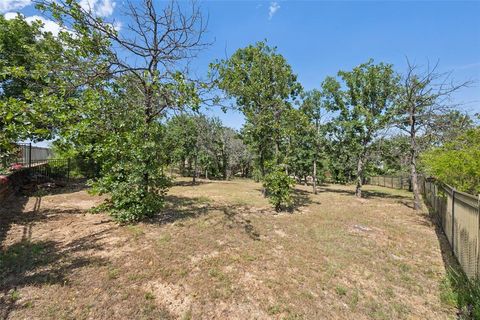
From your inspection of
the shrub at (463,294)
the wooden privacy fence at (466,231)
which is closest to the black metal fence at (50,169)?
the shrub at (463,294)

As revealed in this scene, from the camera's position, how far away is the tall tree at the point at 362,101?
15.1m

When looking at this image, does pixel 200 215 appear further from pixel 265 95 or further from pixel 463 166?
pixel 265 95

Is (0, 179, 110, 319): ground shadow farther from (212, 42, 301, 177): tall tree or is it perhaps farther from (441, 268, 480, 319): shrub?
(212, 42, 301, 177): tall tree

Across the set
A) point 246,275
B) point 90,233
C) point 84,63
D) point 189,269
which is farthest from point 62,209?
point 246,275

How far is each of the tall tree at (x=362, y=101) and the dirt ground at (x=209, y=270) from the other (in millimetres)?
9519

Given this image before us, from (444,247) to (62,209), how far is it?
422 inches

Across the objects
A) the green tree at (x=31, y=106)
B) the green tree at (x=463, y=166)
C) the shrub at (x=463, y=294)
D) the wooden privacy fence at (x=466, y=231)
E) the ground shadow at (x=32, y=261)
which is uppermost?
the green tree at (x=31, y=106)

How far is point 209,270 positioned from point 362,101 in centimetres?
1523

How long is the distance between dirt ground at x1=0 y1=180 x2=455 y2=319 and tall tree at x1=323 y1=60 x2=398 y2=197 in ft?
31.2

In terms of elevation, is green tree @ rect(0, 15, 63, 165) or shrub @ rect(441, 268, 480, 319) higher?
green tree @ rect(0, 15, 63, 165)

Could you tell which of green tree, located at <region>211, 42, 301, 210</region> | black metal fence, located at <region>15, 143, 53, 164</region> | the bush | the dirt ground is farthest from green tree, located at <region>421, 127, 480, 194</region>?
black metal fence, located at <region>15, 143, 53, 164</region>

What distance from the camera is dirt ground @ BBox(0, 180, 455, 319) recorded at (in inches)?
127

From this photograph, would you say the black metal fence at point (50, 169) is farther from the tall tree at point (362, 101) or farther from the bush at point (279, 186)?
the tall tree at point (362, 101)

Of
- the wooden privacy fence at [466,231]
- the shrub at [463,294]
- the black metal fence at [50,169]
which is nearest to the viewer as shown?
the shrub at [463,294]
